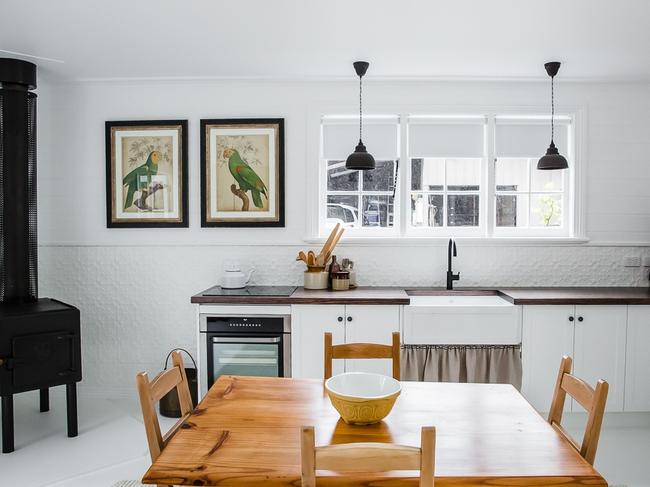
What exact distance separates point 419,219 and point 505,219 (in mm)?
780

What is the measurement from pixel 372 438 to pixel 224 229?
3.18 metres

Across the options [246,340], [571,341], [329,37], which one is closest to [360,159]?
[329,37]

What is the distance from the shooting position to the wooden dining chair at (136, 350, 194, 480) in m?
1.89

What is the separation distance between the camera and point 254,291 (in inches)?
168

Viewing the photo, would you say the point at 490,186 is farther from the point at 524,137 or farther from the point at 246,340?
the point at 246,340

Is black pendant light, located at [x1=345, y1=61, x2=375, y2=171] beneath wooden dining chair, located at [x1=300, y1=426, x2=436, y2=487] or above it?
above

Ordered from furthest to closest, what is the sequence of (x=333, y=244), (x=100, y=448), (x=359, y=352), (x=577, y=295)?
1. (x=333, y=244)
2. (x=577, y=295)
3. (x=100, y=448)
4. (x=359, y=352)

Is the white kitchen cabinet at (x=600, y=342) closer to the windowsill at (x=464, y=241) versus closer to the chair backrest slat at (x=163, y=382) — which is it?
the windowsill at (x=464, y=241)

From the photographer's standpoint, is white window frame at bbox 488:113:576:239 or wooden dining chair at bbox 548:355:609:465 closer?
wooden dining chair at bbox 548:355:609:465

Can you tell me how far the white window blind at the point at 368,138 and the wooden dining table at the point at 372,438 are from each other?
2711mm

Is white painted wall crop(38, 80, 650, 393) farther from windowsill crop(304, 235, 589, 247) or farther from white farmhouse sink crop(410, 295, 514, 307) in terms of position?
white farmhouse sink crop(410, 295, 514, 307)

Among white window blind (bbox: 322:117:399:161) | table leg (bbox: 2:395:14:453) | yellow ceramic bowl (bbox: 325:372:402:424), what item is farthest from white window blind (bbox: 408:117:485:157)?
table leg (bbox: 2:395:14:453)

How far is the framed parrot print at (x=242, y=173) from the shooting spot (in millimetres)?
4602

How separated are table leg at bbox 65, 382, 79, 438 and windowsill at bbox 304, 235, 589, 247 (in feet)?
7.12
